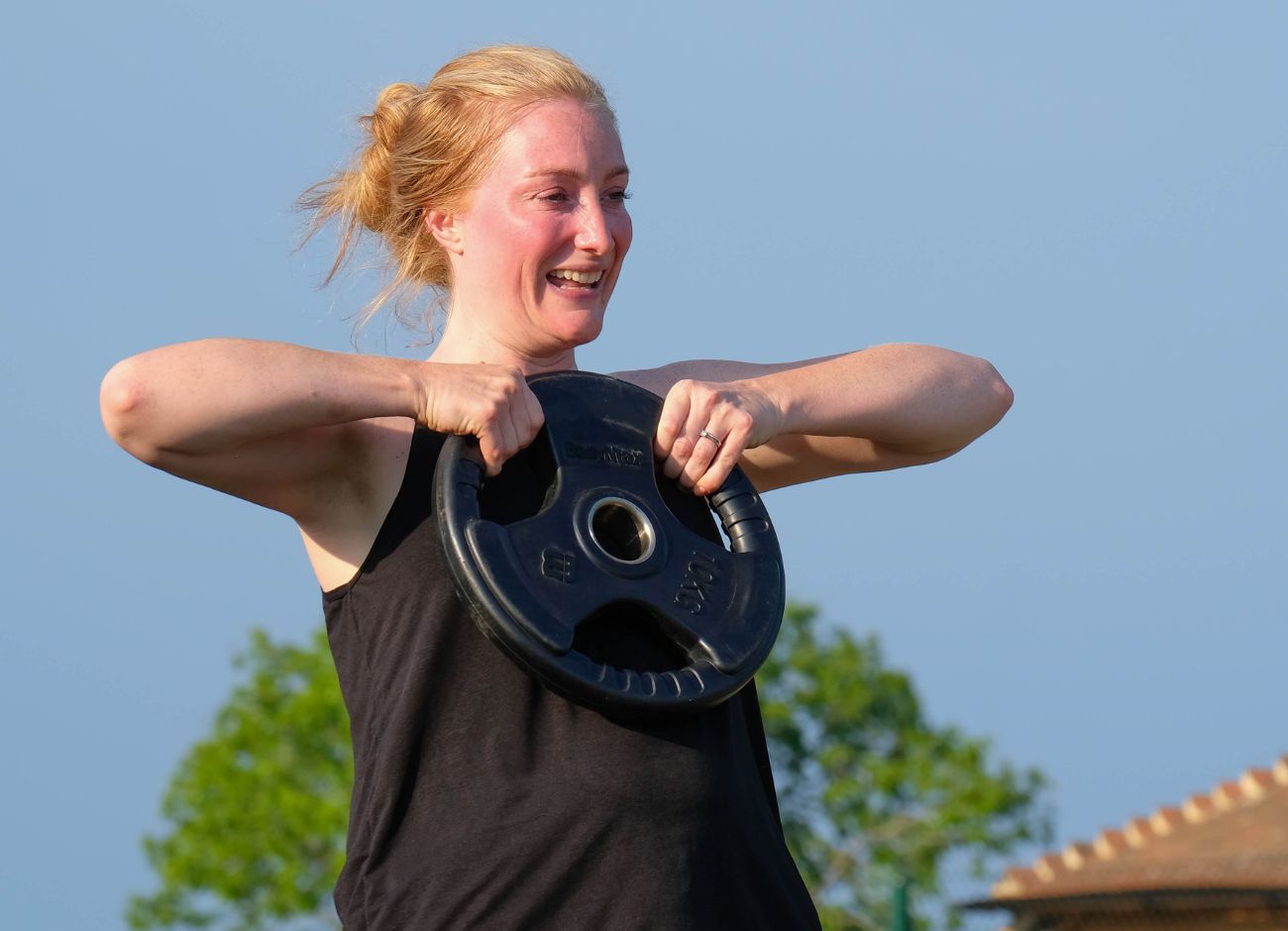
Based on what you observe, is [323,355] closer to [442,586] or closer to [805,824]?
[442,586]

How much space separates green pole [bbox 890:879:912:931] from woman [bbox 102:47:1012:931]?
548 cm

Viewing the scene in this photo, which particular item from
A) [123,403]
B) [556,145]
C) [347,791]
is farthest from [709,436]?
[347,791]

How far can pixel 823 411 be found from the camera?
9.83 feet

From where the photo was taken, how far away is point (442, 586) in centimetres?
269

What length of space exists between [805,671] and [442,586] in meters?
29.1

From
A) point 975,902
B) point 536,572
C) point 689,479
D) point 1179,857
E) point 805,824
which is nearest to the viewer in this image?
point 536,572

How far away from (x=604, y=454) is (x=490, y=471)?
0.63 ft

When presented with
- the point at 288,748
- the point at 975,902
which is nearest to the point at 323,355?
the point at 975,902

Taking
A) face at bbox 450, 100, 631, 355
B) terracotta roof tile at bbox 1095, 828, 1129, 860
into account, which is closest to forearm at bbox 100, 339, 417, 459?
Answer: face at bbox 450, 100, 631, 355

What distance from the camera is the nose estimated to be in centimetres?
293

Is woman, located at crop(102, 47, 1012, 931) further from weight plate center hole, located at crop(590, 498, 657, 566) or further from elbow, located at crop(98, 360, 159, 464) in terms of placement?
weight plate center hole, located at crop(590, 498, 657, 566)

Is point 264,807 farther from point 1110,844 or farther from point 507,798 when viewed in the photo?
point 507,798

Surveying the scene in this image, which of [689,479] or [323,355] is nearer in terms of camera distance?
[323,355]

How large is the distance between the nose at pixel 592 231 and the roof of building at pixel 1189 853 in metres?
7.84
